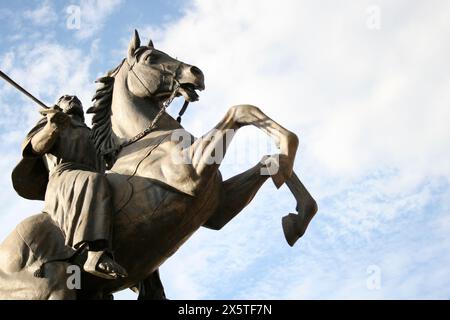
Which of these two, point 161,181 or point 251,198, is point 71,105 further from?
point 251,198

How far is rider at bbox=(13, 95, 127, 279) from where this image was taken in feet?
24.2

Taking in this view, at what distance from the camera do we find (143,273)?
25.9 ft

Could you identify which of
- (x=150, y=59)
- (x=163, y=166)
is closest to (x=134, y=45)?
(x=150, y=59)

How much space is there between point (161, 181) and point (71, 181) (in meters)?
0.79

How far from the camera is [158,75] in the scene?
27.7ft

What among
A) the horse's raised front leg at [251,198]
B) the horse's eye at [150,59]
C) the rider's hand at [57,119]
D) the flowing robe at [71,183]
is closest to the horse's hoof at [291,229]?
the horse's raised front leg at [251,198]

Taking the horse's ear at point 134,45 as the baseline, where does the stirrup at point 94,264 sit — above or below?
below

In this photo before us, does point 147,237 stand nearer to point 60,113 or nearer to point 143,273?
point 143,273

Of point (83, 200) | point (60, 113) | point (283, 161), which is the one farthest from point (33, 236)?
point (283, 161)

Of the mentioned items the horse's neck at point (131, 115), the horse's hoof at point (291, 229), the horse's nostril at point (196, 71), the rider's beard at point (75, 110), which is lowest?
the horse's hoof at point (291, 229)

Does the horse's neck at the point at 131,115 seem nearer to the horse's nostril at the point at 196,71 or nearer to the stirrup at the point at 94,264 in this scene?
the horse's nostril at the point at 196,71

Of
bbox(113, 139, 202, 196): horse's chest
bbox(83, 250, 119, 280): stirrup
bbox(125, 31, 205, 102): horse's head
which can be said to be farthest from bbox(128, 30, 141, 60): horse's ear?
bbox(83, 250, 119, 280): stirrup

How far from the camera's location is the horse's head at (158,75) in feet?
27.0

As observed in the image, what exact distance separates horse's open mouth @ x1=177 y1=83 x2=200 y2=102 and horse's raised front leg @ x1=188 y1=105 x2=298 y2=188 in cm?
69
